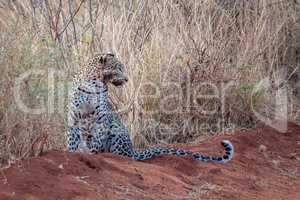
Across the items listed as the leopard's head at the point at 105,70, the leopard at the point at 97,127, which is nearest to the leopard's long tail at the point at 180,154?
the leopard at the point at 97,127

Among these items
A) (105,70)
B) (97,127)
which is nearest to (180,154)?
(97,127)

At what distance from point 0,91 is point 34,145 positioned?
0.48m

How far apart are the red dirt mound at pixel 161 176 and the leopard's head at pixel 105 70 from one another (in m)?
0.89

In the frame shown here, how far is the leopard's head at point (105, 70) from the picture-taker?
22.2 ft

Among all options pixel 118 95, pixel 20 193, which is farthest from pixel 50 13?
pixel 20 193

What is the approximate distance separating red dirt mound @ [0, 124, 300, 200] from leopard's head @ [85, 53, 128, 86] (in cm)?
89

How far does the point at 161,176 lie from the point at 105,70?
1439 mm

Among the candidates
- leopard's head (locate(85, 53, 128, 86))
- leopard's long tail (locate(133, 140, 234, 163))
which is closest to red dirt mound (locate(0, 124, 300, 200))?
leopard's long tail (locate(133, 140, 234, 163))

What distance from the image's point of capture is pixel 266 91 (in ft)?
28.9

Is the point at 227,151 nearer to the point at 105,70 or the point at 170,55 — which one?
the point at 105,70

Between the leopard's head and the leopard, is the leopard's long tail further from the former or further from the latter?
the leopard's head

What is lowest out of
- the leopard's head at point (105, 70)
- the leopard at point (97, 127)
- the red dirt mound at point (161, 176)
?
the red dirt mound at point (161, 176)

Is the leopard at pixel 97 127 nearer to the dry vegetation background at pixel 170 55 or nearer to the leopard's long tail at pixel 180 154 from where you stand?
the leopard's long tail at pixel 180 154

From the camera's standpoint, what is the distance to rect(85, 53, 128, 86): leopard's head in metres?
6.76
